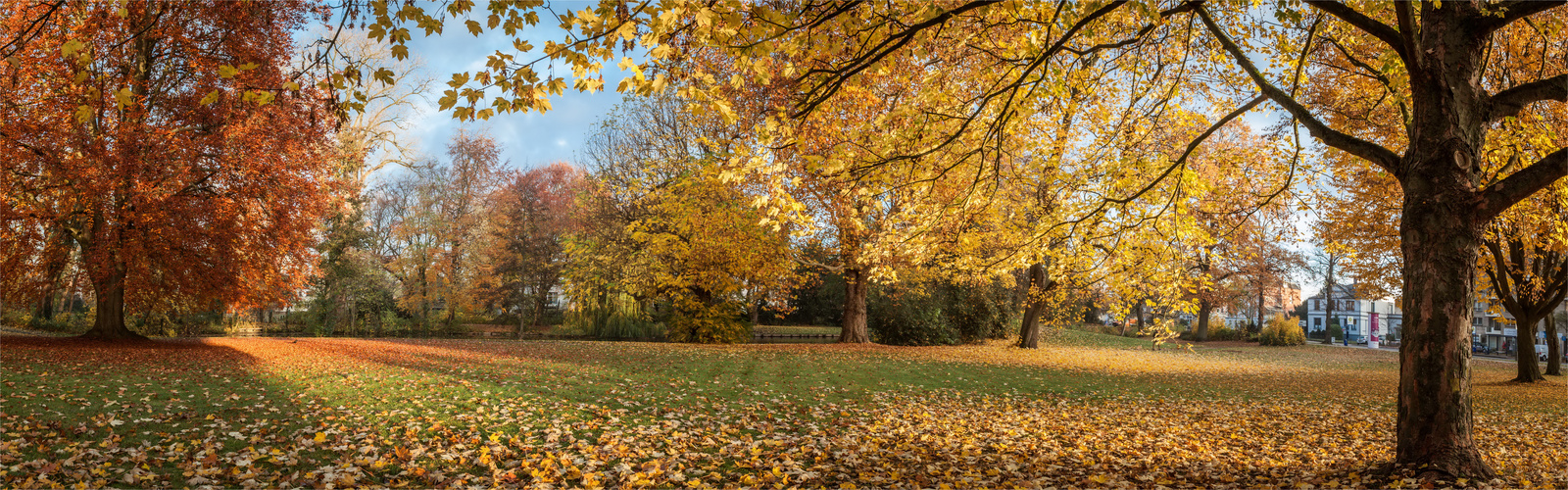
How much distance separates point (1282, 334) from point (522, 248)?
35.9 m

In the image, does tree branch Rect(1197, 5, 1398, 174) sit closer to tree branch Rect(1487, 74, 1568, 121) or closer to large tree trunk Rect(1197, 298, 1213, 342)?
tree branch Rect(1487, 74, 1568, 121)

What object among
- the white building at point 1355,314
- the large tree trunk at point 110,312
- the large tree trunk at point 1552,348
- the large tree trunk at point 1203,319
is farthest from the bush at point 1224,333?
the large tree trunk at point 110,312

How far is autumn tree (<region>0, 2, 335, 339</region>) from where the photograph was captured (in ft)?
36.4

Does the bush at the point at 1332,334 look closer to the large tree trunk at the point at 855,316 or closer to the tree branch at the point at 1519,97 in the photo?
the large tree trunk at the point at 855,316

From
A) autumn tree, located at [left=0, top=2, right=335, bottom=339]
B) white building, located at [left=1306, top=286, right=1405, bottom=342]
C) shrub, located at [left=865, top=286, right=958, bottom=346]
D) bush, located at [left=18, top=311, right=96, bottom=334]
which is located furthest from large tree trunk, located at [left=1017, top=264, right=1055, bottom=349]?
white building, located at [left=1306, top=286, right=1405, bottom=342]

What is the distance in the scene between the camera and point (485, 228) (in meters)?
30.0

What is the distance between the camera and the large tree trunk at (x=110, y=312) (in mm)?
13422

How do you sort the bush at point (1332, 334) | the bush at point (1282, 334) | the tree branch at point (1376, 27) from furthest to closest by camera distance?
1. the bush at point (1332, 334)
2. the bush at point (1282, 334)
3. the tree branch at point (1376, 27)

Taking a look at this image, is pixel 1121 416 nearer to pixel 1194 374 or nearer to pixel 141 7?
pixel 1194 374

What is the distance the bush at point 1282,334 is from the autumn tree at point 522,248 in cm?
3338

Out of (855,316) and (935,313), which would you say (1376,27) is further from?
(935,313)

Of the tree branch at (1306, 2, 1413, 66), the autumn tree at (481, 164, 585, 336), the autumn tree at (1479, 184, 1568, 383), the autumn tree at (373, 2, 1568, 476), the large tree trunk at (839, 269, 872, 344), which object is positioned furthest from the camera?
the autumn tree at (481, 164, 585, 336)

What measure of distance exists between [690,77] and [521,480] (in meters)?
3.03

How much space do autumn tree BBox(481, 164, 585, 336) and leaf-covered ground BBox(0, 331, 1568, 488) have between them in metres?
15.8
